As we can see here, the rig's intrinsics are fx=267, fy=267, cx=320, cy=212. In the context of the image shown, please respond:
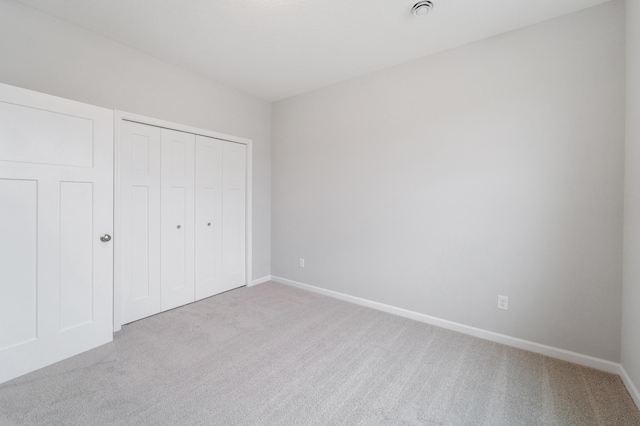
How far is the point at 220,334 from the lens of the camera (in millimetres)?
2475

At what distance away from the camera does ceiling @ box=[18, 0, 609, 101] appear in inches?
80.4

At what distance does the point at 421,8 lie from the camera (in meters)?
2.04

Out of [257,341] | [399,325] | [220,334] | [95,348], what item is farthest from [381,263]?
[95,348]

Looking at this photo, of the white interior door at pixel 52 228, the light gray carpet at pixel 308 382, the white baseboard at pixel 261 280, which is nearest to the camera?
the light gray carpet at pixel 308 382

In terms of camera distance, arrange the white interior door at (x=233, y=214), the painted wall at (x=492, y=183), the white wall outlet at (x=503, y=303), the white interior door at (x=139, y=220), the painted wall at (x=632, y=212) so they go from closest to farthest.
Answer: the painted wall at (x=632, y=212)
the painted wall at (x=492, y=183)
the white wall outlet at (x=503, y=303)
the white interior door at (x=139, y=220)
the white interior door at (x=233, y=214)

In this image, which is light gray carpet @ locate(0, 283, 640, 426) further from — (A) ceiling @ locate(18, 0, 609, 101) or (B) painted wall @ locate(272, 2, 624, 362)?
(A) ceiling @ locate(18, 0, 609, 101)

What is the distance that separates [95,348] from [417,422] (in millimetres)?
2514

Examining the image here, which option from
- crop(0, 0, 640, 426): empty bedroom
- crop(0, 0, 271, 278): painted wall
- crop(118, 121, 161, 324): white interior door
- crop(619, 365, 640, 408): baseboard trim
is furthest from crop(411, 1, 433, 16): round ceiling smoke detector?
crop(619, 365, 640, 408): baseboard trim

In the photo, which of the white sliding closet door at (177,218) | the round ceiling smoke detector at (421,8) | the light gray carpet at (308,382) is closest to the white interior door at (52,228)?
the light gray carpet at (308,382)

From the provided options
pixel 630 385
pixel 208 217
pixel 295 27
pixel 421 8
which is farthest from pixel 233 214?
pixel 630 385

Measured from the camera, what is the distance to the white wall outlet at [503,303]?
2338mm

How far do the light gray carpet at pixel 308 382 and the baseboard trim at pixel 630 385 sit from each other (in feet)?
0.12

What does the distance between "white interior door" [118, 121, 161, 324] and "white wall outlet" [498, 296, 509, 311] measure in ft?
11.2

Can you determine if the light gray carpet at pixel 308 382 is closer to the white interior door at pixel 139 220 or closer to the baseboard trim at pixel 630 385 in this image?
the baseboard trim at pixel 630 385
